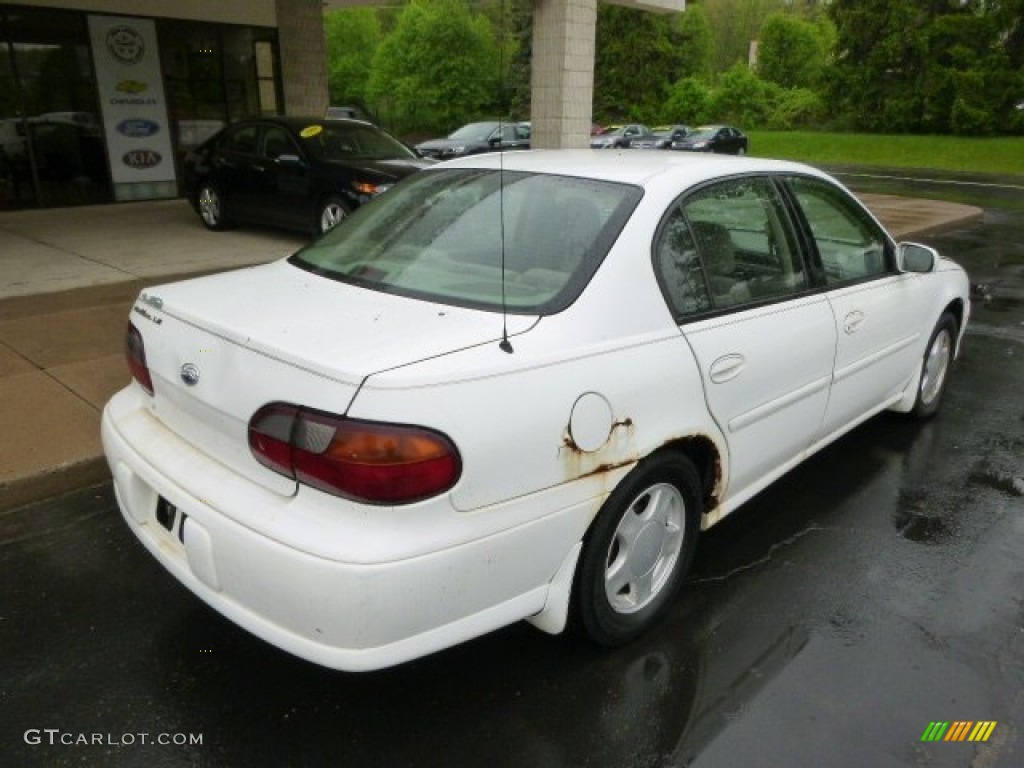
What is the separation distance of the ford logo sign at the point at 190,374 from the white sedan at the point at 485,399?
0.01 meters

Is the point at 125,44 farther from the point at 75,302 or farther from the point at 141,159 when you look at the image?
the point at 75,302

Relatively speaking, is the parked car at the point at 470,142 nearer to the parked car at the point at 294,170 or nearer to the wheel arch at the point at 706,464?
the parked car at the point at 294,170

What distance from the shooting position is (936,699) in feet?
8.42

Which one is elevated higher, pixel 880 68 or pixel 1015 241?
pixel 880 68

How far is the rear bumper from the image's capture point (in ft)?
6.63

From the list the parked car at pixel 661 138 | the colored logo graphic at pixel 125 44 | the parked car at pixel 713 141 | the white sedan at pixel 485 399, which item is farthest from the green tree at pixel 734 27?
the white sedan at pixel 485 399

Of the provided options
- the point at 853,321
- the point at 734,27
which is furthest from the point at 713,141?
the point at 734,27

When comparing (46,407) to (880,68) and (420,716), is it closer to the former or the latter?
(420,716)

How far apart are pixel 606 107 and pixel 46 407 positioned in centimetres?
5448

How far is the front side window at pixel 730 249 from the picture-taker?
9.23ft

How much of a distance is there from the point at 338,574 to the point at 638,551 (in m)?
1.11

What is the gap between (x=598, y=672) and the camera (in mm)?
2660

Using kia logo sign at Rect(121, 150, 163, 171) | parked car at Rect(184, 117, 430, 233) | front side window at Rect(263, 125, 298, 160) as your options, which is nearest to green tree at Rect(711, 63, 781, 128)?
kia logo sign at Rect(121, 150, 163, 171)

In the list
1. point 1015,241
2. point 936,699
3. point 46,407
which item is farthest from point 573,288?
point 1015,241
